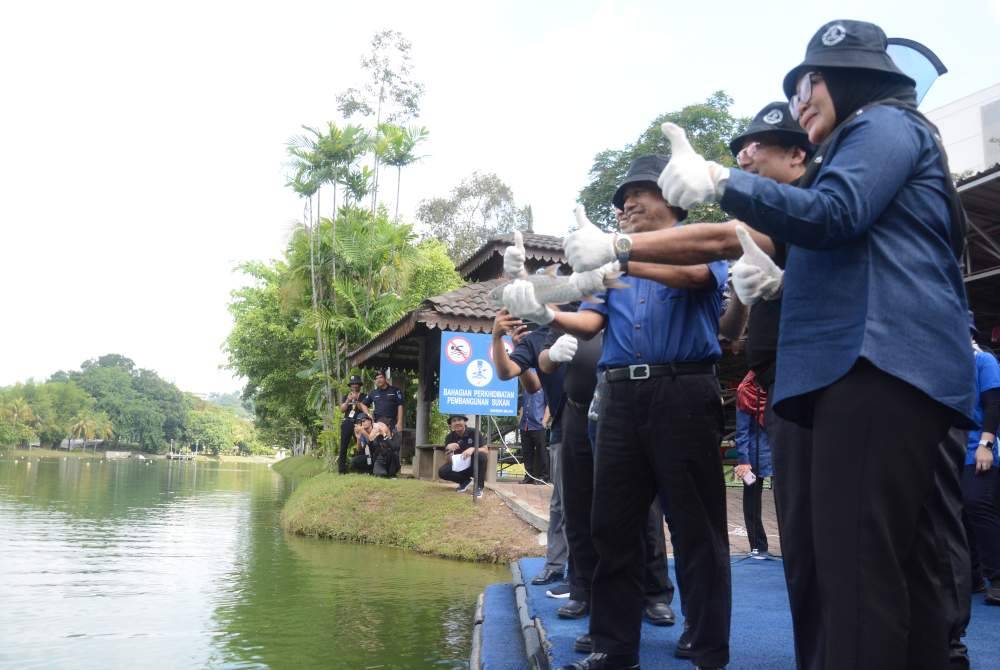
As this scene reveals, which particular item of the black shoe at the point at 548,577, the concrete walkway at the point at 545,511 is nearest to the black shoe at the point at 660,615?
the black shoe at the point at 548,577

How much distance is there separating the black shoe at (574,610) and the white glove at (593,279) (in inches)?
88.3

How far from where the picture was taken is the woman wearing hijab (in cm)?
171

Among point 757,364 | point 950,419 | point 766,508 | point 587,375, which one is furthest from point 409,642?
point 766,508

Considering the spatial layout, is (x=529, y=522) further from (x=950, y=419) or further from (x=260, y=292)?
(x=260, y=292)

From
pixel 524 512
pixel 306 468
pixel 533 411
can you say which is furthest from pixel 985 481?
pixel 306 468

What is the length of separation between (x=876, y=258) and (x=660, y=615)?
2618 millimetres

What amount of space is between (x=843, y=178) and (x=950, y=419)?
0.59 meters

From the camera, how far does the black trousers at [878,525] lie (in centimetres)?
170

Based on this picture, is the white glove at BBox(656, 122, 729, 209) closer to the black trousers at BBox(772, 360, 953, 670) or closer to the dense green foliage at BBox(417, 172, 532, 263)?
the black trousers at BBox(772, 360, 953, 670)

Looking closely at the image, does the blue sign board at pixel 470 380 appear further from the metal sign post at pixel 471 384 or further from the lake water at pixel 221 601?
the lake water at pixel 221 601

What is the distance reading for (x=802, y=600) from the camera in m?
2.11

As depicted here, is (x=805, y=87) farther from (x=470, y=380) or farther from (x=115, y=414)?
(x=115, y=414)

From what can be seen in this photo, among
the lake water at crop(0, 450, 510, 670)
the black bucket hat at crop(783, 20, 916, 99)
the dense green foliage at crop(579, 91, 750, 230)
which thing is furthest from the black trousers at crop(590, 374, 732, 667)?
the dense green foliage at crop(579, 91, 750, 230)

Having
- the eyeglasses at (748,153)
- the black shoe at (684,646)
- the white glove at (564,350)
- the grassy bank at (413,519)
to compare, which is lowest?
the grassy bank at (413,519)
